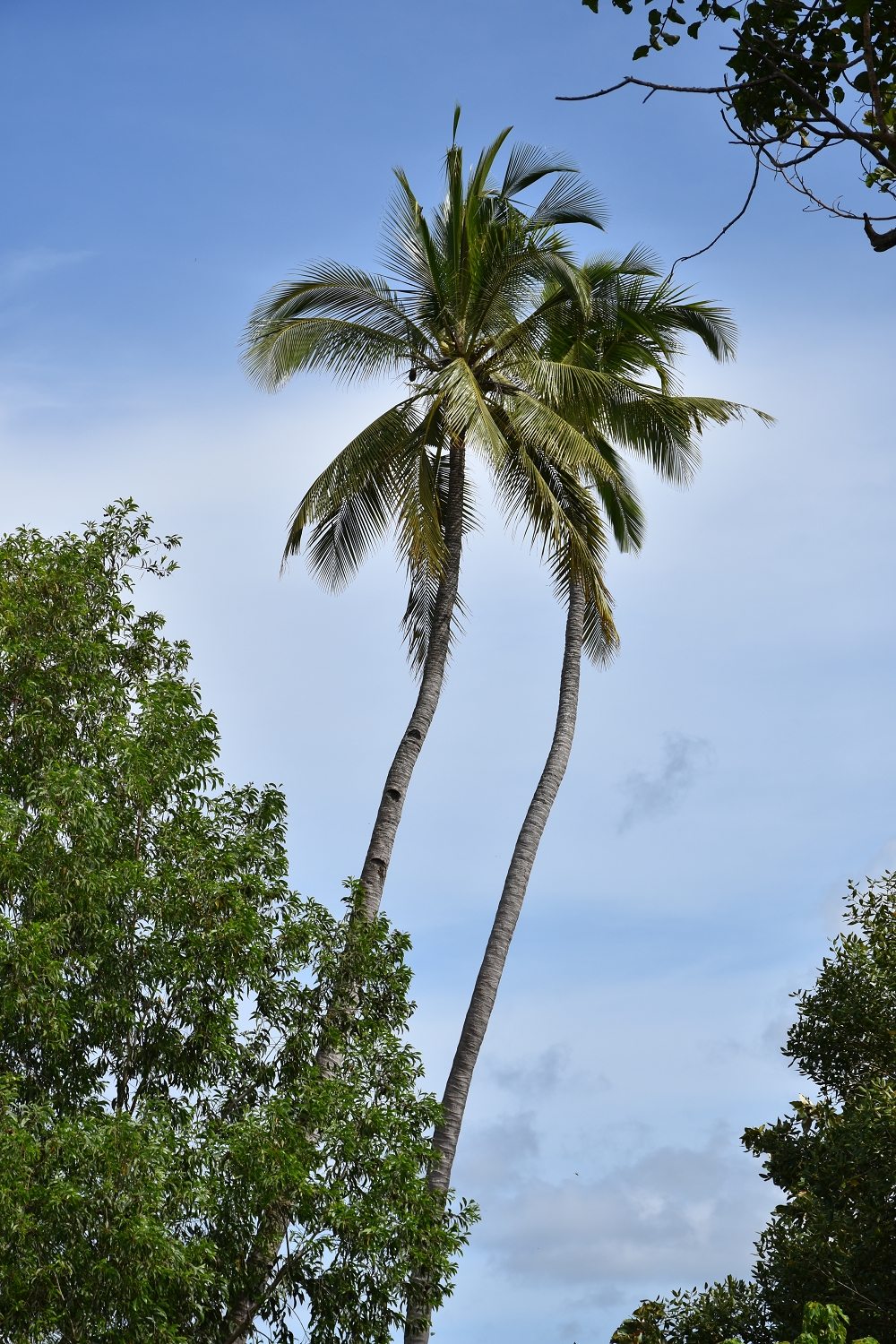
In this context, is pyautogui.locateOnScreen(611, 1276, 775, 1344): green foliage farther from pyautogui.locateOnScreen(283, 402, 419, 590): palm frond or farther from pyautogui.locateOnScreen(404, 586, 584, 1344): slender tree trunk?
pyautogui.locateOnScreen(283, 402, 419, 590): palm frond

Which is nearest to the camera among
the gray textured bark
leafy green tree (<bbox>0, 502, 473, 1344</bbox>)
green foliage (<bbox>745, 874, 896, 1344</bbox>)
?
leafy green tree (<bbox>0, 502, 473, 1344</bbox>)

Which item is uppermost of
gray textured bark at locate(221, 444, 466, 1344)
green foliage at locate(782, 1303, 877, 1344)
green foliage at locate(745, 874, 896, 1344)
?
gray textured bark at locate(221, 444, 466, 1344)

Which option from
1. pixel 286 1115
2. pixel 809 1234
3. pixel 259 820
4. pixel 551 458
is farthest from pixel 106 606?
pixel 809 1234

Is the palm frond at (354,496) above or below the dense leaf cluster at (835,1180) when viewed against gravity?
above

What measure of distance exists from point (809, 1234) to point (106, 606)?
8703mm

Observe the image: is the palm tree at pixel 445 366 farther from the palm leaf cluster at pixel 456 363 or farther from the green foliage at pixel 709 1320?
the green foliage at pixel 709 1320

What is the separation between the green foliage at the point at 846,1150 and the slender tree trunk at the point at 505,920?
315 centimetres

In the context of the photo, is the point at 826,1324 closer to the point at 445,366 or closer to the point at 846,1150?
the point at 846,1150

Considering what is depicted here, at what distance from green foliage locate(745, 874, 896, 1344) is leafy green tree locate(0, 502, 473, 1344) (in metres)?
3.62

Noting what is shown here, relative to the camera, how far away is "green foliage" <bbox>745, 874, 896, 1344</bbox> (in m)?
11.5

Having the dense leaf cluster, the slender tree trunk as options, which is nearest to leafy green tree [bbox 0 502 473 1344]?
the slender tree trunk

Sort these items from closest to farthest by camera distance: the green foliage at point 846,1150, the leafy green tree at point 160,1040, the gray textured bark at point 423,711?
the leafy green tree at point 160,1040, the green foliage at point 846,1150, the gray textured bark at point 423,711

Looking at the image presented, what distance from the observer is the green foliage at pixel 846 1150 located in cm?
1154

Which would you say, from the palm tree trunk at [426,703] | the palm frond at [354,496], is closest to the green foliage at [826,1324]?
the palm tree trunk at [426,703]
